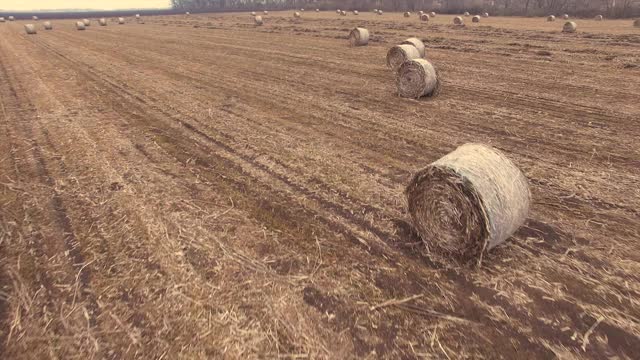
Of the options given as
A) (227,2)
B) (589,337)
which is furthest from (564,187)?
(227,2)

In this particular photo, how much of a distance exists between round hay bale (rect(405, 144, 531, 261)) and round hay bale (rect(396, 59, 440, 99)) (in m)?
8.00

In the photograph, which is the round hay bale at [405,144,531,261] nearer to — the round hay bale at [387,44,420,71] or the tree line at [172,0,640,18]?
the round hay bale at [387,44,420,71]

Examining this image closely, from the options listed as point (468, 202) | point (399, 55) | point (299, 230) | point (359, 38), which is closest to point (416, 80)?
point (399, 55)

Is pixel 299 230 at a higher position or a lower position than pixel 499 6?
lower

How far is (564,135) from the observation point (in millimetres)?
10023

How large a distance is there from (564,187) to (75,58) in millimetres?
27374

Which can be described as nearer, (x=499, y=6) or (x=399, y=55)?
(x=399, y=55)

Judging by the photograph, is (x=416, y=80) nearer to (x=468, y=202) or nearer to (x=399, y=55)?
(x=399, y=55)

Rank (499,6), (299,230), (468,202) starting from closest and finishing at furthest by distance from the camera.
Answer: (468,202)
(299,230)
(499,6)

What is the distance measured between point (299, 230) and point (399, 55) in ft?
48.4

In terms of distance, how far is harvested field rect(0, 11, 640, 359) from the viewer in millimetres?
4395

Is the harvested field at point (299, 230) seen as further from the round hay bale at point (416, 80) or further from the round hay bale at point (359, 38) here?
the round hay bale at point (359, 38)

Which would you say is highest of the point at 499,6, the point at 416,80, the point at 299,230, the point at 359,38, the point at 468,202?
the point at 499,6

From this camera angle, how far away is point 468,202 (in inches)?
211
